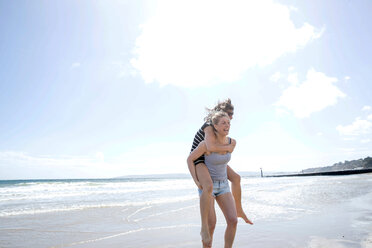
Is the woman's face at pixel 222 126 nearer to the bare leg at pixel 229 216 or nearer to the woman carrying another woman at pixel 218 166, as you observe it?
the woman carrying another woman at pixel 218 166

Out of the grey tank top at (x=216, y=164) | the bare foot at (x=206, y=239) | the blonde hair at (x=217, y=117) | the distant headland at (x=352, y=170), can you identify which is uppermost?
the blonde hair at (x=217, y=117)

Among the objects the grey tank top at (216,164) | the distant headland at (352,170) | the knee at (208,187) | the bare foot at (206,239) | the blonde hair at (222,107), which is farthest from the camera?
the distant headland at (352,170)

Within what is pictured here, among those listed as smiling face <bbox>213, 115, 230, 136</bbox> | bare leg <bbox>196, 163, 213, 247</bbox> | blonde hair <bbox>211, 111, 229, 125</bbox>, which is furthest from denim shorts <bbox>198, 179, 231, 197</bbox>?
blonde hair <bbox>211, 111, 229, 125</bbox>

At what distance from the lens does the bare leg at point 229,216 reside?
3.24 meters

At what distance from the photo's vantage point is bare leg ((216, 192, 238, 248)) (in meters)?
3.24

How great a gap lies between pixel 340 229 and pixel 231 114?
3.51 metres

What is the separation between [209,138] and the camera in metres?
3.30

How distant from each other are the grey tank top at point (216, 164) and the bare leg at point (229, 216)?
0.26 metres

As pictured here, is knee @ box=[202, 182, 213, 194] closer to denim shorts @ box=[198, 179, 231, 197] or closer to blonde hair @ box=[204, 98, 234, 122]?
denim shorts @ box=[198, 179, 231, 197]

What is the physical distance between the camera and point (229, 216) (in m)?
3.31

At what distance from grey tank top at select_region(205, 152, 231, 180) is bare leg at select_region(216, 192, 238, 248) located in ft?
0.86

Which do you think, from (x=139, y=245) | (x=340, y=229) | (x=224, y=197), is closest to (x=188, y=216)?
(x=139, y=245)

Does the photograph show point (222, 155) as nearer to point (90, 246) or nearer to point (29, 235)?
point (90, 246)

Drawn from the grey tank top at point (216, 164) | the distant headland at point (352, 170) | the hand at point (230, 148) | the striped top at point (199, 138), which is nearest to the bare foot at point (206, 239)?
the grey tank top at point (216, 164)
